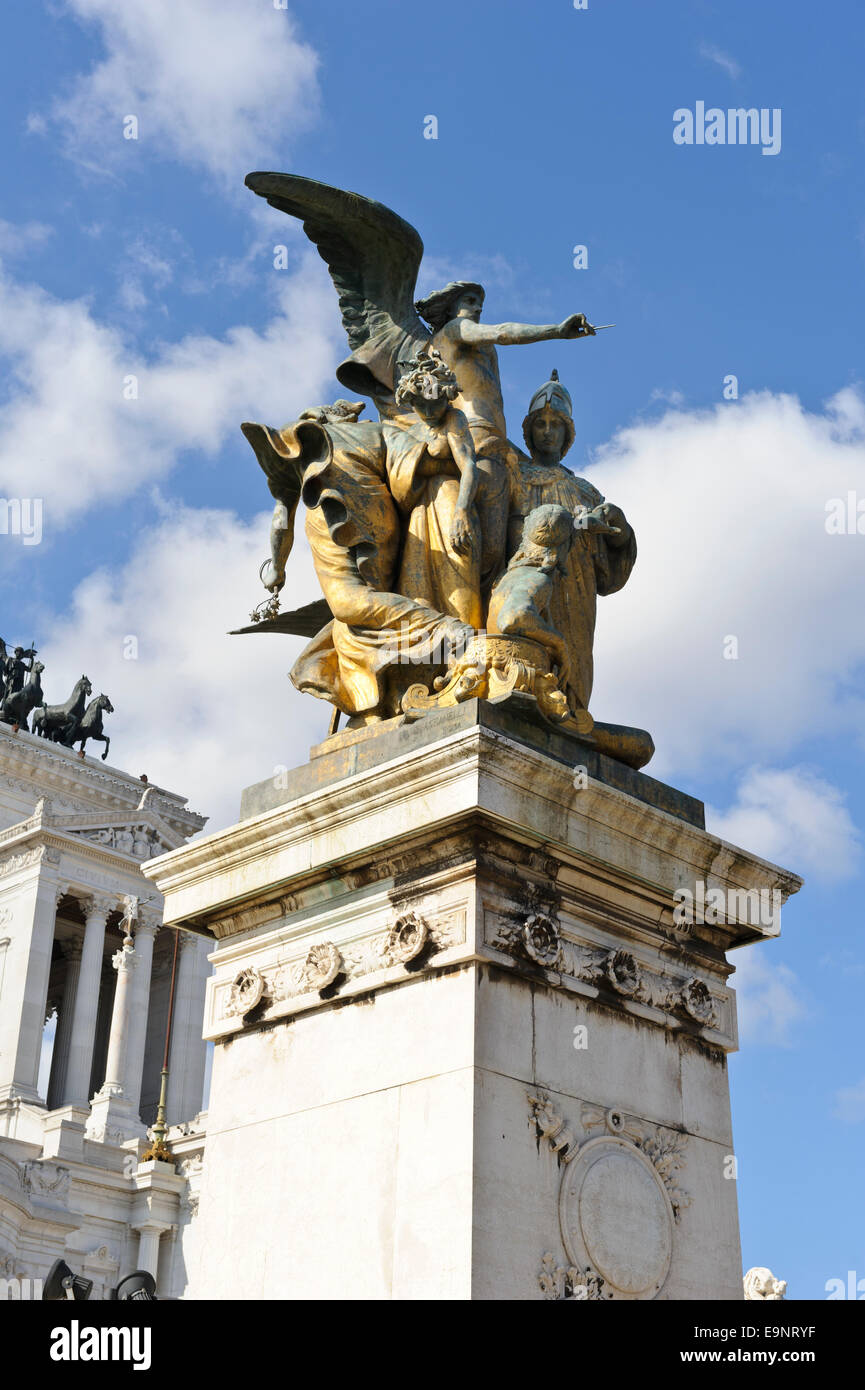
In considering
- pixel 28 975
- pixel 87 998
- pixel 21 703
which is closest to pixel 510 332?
pixel 28 975

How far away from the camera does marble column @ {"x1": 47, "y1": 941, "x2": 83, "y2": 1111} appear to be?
71.7 m

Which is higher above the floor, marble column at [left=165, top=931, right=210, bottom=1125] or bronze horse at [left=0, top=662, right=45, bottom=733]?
bronze horse at [left=0, top=662, right=45, bottom=733]

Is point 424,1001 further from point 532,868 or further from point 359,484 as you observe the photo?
point 359,484

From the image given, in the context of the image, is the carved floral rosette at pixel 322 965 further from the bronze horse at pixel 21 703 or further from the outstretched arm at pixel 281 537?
the bronze horse at pixel 21 703

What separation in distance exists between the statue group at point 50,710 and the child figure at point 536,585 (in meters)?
74.9

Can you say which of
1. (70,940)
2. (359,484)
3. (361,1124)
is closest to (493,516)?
(359,484)

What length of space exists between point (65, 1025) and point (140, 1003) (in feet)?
12.8

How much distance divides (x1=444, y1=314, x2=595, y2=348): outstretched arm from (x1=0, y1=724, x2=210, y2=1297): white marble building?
46.9 metres

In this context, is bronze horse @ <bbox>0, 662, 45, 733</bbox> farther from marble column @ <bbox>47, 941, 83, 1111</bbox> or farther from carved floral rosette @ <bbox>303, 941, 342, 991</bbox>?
carved floral rosette @ <bbox>303, 941, 342, 991</bbox>

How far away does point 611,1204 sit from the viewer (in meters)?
7.14

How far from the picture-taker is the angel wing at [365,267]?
981 centimetres

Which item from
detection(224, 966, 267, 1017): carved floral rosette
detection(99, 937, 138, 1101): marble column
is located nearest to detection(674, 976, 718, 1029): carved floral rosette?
detection(224, 966, 267, 1017): carved floral rosette

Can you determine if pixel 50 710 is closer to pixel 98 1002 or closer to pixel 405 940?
pixel 98 1002

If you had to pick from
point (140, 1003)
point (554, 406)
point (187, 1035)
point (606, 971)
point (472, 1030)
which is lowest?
point (472, 1030)
